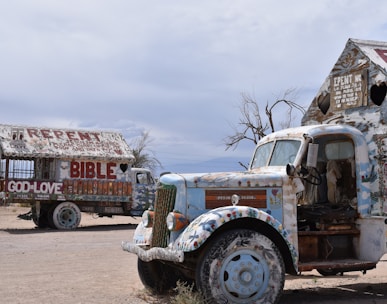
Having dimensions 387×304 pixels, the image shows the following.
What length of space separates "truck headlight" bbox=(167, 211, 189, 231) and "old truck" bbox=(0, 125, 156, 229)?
49.3ft

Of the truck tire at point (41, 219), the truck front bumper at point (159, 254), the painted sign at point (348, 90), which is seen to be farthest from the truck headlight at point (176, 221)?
the truck tire at point (41, 219)

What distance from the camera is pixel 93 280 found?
10406 millimetres

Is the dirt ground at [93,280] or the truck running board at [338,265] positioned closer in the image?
the truck running board at [338,265]

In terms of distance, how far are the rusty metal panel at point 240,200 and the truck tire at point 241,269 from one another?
488mm

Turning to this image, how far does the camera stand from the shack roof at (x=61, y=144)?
22219mm

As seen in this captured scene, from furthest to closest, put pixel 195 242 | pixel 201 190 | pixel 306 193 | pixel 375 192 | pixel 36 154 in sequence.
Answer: pixel 36 154
pixel 306 193
pixel 375 192
pixel 201 190
pixel 195 242

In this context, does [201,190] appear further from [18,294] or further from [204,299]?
[18,294]

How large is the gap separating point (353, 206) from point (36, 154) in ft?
51.0

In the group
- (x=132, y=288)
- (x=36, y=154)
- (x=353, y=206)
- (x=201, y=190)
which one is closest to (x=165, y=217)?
(x=201, y=190)

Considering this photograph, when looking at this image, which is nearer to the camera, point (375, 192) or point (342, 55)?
point (375, 192)

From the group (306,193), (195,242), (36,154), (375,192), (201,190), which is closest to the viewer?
(195,242)

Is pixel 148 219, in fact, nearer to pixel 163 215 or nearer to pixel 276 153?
pixel 163 215

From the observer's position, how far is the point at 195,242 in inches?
280

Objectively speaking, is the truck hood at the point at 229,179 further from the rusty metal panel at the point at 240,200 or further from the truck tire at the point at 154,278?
the truck tire at the point at 154,278
